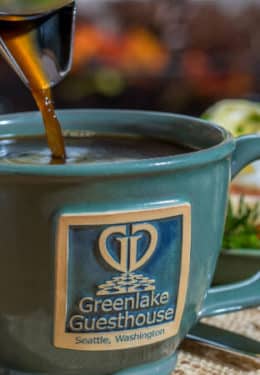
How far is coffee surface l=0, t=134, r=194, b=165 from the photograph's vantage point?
540 millimetres

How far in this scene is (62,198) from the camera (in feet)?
1.52

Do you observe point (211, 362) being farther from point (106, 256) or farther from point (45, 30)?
point (45, 30)

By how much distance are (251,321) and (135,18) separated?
4.74 feet

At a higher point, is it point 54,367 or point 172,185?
point 172,185

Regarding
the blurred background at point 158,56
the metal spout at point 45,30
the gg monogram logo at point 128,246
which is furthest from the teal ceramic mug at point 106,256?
the blurred background at point 158,56

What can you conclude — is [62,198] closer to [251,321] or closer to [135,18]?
[251,321]

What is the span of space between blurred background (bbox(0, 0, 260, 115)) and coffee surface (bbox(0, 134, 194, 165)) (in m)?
1.31

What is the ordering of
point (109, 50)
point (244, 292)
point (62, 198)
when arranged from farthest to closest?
point (109, 50) → point (244, 292) → point (62, 198)

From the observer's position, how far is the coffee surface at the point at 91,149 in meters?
0.54

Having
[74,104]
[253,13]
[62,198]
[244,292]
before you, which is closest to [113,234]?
[62,198]

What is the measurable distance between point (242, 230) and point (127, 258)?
294 mm

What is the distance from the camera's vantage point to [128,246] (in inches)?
18.7

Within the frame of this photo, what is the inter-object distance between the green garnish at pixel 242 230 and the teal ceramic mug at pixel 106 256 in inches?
8.0

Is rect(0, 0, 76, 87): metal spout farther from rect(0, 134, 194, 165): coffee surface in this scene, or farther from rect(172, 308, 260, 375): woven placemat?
rect(172, 308, 260, 375): woven placemat
